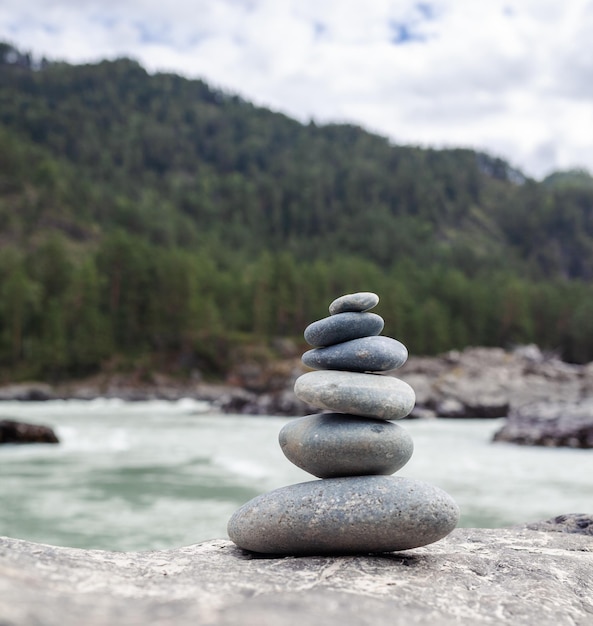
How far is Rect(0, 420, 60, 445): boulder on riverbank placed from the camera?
28.8m

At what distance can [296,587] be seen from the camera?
15.2 ft

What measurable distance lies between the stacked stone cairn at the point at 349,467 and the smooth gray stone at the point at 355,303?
0.01 m

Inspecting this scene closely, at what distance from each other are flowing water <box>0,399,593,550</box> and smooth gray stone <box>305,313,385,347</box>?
7.97 meters

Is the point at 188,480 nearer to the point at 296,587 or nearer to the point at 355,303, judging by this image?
the point at 355,303

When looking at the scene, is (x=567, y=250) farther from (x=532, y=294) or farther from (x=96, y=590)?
(x=96, y=590)

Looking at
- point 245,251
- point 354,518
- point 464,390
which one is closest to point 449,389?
point 464,390

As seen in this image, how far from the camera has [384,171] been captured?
591 ft

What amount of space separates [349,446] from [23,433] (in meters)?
25.8

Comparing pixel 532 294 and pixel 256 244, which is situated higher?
pixel 256 244

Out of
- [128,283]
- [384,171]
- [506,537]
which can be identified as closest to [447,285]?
[128,283]

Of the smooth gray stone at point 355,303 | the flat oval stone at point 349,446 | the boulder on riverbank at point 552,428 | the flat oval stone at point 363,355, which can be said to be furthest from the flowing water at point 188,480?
the smooth gray stone at point 355,303

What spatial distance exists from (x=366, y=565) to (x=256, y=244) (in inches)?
5256

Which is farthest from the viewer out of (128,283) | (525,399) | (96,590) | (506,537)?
(128,283)

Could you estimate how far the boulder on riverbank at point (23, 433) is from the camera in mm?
28781
